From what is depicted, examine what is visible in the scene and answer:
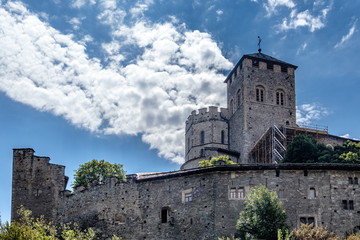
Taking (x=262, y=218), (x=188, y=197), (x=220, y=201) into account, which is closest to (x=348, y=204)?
(x=262, y=218)

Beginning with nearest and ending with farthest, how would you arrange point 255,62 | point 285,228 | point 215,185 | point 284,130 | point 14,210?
point 285,228 < point 215,185 < point 14,210 < point 284,130 < point 255,62

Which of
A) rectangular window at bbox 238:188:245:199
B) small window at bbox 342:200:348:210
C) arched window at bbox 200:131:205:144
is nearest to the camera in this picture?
small window at bbox 342:200:348:210

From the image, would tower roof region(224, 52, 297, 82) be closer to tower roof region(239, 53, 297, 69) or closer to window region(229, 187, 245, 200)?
tower roof region(239, 53, 297, 69)

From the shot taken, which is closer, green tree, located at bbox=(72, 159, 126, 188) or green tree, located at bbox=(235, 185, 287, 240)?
green tree, located at bbox=(235, 185, 287, 240)

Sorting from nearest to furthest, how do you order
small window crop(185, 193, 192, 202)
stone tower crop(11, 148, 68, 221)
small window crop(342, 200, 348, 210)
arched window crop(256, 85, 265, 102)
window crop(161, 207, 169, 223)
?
small window crop(342, 200, 348, 210)
small window crop(185, 193, 192, 202)
window crop(161, 207, 169, 223)
stone tower crop(11, 148, 68, 221)
arched window crop(256, 85, 265, 102)

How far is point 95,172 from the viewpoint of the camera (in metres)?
51.5

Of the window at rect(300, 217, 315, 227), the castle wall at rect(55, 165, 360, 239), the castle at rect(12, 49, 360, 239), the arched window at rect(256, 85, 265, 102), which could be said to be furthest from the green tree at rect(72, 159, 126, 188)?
the arched window at rect(256, 85, 265, 102)

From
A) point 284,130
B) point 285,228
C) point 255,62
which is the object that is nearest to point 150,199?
point 285,228

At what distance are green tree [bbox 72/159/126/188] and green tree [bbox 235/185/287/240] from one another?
17.4 metres

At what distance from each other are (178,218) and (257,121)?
1191 inches

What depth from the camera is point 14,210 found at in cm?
4675

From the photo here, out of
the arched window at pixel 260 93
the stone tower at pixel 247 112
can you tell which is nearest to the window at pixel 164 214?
the stone tower at pixel 247 112

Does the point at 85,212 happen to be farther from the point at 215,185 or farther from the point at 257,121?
the point at 257,121

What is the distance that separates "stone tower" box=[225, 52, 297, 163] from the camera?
67438 millimetres
